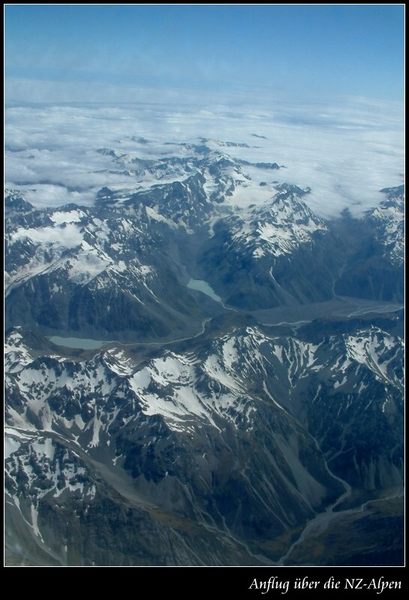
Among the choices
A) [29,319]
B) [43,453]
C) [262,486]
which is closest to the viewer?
[43,453]

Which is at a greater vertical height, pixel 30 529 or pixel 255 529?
pixel 30 529

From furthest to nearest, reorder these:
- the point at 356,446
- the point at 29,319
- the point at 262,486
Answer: the point at 29,319, the point at 356,446, the point at 262,486

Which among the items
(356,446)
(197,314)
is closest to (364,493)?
(356,446)

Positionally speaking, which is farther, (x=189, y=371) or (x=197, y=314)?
(x=197, y=314)

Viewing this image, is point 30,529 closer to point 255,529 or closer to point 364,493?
point 255,529

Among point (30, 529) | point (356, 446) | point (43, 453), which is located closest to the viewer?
point (30, 529)

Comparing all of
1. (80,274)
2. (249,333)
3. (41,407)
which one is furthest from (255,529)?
(80,274)

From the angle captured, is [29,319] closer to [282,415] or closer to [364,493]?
[282,415]

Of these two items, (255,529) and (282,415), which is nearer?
(255,529)

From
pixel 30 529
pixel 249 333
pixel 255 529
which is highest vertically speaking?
pixel 249 333
